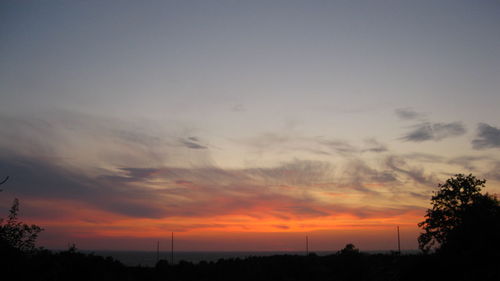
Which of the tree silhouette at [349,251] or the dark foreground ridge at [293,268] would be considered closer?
the dark foreground ridge at [293,268]

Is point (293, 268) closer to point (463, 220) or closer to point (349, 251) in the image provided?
point (349, 251)

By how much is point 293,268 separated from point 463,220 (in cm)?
2152

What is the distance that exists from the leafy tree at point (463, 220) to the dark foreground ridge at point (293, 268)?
1.66 metres

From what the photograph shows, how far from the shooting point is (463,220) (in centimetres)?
3800

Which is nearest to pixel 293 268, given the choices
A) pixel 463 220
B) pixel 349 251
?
pixel 349 251

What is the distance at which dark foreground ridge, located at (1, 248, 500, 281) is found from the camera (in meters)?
32.7

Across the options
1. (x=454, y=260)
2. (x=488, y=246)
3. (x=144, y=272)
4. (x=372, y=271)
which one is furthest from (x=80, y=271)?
(x=488, y=246)

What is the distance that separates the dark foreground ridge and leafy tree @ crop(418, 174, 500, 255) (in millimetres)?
1665

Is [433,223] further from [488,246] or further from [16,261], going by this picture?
[16,261]

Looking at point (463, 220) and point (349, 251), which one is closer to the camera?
point (463, 220)

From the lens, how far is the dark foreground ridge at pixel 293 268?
32688 millimetres

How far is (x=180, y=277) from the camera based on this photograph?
4878 cm

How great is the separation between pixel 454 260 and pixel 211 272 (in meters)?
29.4

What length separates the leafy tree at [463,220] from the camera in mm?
33938
